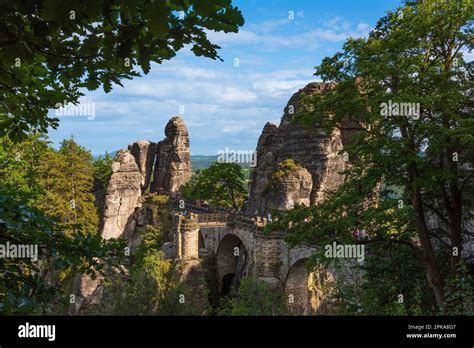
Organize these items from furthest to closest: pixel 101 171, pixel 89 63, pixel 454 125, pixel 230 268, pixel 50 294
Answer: pixel 101 171
pixel 230 268
pixel 454 125
pixel 50 294
pixel 89 63

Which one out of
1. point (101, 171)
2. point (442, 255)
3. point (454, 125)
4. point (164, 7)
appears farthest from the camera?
point (101, 171)

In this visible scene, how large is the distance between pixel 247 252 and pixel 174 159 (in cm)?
1990

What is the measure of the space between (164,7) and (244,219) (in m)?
33.5

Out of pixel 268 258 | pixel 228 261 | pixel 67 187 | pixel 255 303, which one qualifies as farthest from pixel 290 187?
pixel 255 303

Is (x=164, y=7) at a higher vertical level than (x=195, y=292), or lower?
higher

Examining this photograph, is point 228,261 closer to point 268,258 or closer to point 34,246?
point 268,258

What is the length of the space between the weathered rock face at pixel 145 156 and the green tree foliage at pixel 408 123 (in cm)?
4238

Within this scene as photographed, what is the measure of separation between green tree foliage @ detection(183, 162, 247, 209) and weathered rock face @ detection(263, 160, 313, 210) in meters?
18.4

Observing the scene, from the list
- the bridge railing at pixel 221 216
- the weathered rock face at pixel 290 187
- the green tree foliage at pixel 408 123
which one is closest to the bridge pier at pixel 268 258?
the bridge railing at pixel 221 216

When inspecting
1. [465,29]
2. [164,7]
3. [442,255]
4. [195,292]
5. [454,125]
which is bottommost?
[195,292]
